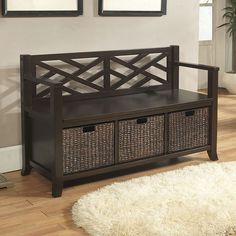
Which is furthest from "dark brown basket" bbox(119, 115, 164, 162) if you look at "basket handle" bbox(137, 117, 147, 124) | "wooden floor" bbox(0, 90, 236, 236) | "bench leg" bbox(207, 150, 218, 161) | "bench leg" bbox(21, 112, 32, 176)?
"bench leg" bbox(21, 112, 32, 176)

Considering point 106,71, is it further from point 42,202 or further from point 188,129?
point 42,202

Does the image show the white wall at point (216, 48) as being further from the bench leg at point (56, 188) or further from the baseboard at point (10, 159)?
the bench leg at point (56, 188)

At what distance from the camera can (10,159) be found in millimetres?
3650

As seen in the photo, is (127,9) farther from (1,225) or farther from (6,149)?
(1,225)

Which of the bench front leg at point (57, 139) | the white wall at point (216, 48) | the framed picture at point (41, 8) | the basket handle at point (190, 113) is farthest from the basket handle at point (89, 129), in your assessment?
the white wall at point (216, 48)

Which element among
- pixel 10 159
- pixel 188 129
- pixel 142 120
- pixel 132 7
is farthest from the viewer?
pixel 132 7

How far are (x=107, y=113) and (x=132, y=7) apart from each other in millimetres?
1066

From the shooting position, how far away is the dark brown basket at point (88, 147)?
3.24 m

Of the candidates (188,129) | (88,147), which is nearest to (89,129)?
(88,147)

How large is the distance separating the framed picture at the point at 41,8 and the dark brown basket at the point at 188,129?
1.01 metres

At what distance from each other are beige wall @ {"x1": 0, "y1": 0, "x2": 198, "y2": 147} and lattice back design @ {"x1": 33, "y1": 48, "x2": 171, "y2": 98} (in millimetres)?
116

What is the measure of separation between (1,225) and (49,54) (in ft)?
4.27

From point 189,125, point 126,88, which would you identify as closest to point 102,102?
point 126,88

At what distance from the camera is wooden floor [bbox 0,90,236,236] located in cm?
270
